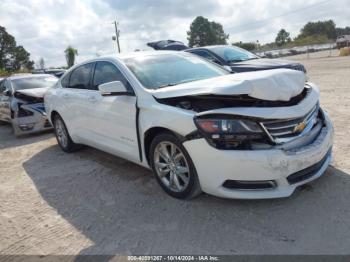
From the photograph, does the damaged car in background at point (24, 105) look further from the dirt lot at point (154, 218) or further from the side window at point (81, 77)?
the dirt lot at point (154, 218)

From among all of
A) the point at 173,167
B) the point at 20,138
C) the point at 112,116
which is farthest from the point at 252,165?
the point at 20,138

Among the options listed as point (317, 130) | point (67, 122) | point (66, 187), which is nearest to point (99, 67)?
point (67, 122)

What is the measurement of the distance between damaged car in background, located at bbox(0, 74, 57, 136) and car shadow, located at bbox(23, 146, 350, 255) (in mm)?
3974

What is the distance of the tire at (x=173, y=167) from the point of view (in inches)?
142

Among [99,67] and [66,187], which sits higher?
[99,67]

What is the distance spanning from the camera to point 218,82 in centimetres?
371

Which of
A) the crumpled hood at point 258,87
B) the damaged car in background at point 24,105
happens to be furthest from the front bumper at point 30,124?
the crumpled hood at point 258,87

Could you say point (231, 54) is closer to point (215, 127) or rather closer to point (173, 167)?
point (173, 167)

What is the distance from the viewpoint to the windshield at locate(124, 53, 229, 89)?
170 inches

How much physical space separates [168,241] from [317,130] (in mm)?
1876

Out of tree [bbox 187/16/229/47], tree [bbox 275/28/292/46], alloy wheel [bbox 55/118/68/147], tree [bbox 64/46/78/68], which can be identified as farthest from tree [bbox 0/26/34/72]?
alloy wheel [bbox 55/118/68/147]

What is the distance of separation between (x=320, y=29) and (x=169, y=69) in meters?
101

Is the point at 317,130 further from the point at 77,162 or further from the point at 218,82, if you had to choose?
the point at 77,162

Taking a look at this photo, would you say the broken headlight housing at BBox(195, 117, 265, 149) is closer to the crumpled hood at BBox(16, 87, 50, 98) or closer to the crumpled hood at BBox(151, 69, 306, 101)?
the crumpled hood at BBox(151, 69, 306, 101)
